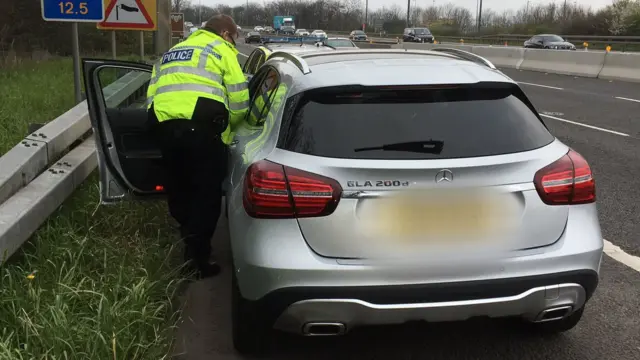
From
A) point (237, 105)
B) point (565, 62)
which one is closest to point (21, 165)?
point (237, 105)

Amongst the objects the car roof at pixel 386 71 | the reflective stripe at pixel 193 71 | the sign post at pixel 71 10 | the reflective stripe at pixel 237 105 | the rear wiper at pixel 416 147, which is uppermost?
the sign post at pixel 71 10

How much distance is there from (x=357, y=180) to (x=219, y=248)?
2535 millimetres

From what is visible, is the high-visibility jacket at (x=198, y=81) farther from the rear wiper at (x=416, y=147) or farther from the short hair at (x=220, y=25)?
the rear wiper at (x=416, y=147)

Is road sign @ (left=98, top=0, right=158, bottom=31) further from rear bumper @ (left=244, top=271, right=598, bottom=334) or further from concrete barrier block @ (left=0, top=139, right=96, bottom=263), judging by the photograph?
rear bumper @ (left=244, top=271, right=598, bottom=334)

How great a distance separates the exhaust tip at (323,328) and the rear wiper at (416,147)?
2.60 feet

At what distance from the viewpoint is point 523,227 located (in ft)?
9.75

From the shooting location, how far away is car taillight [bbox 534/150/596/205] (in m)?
3.02

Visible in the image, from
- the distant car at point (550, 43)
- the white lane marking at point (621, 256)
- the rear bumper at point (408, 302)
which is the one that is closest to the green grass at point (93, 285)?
Result: the rear bumper at point (408, 302)

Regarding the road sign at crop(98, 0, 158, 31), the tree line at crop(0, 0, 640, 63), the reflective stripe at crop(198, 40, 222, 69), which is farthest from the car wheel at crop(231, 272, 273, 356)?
the tree line at crop(0, 0, 640, 63)

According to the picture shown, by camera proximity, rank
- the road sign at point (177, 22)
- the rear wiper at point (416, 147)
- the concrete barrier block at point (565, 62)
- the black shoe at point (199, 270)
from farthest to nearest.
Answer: the road sign at point (177, 22)
the concrete barrier block at point (565, 62)
the black shoe at point (199, 270)
the rear wiper at point (416, 147)

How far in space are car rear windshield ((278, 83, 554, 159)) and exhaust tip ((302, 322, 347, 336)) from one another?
0.75 meters

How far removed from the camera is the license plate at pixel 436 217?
2.87 m

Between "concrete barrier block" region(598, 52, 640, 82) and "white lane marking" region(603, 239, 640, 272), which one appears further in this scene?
"concrete barrier block" region(598, 52, 640, 82)

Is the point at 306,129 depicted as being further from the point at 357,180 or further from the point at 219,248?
the point at 219,248
